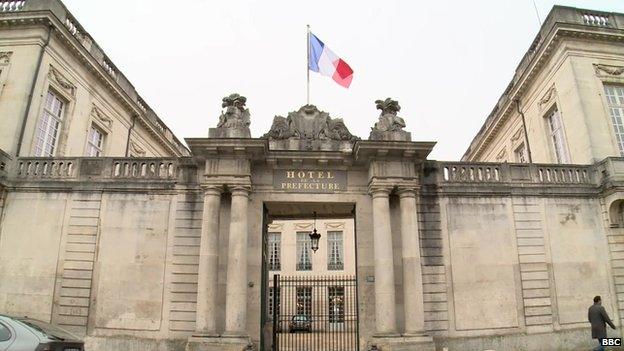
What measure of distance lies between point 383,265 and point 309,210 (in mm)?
2936

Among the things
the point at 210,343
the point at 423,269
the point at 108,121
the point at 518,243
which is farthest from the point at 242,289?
the point at 108,121

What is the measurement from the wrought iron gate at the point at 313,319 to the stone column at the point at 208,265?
6.65 ft

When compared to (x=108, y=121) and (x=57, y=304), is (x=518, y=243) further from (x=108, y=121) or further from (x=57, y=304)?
(x=108, y=121)

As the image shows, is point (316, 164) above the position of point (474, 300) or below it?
above

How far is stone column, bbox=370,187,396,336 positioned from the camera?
10781mm

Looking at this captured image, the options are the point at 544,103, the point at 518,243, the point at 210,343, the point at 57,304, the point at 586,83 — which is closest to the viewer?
the point at 210,343

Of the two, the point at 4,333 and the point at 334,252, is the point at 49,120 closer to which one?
the point at 4,333

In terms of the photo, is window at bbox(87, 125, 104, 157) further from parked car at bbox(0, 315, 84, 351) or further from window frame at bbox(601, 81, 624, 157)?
window frame at bbox(601, 81, 624, 157)

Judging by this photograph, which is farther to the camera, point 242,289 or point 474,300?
point 474,300

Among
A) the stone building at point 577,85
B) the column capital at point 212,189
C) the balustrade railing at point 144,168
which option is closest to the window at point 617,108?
the stone building at point 577,85

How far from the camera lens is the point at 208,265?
1103 centimetres

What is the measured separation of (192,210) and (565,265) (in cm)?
1014

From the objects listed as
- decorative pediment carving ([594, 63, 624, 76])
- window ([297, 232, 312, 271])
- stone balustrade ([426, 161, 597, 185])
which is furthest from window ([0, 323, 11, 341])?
window ([297, 232, 312, 271])

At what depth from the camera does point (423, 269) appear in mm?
11797
